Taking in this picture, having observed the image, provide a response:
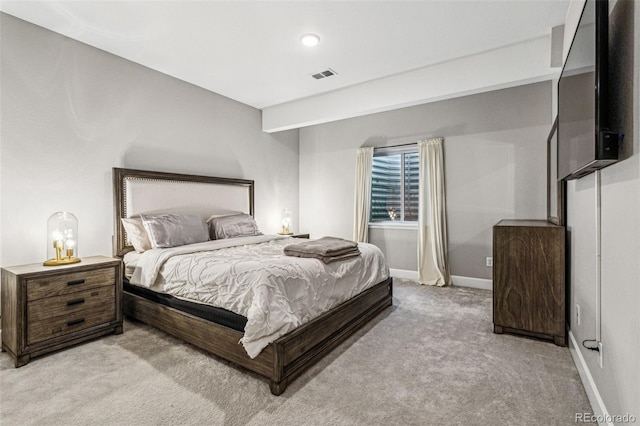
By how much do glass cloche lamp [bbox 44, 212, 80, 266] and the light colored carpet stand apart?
758 mm

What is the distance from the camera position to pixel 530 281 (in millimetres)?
2654

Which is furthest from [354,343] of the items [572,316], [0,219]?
[0,219]

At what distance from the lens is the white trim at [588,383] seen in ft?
5.23

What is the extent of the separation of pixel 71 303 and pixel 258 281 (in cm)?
165

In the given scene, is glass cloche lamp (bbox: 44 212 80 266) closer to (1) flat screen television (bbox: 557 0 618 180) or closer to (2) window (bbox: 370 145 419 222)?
(1) flat screen television (bbox: 557 0 618 180)

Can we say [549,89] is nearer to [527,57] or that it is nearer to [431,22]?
[527,57]

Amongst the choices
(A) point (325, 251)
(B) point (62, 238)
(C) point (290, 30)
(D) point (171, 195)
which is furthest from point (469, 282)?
(B) point (62, 238)

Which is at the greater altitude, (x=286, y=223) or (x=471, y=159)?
(x=471, y=159)

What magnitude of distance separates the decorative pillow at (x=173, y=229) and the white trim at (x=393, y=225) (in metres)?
2.63

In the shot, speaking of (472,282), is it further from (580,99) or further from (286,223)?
(580,99)

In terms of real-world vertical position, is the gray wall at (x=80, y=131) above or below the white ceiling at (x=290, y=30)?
below

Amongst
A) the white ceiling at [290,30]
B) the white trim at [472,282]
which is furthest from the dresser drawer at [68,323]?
the white trim at [472,282]

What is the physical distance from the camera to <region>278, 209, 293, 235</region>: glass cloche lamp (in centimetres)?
538

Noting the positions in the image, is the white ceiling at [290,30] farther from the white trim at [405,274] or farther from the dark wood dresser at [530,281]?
the white trim at [405,274]
